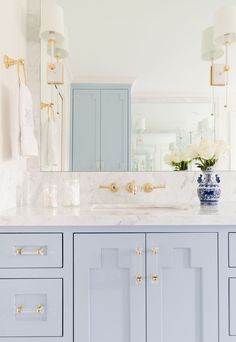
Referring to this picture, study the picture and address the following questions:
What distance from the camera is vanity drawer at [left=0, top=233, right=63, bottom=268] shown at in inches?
44.2

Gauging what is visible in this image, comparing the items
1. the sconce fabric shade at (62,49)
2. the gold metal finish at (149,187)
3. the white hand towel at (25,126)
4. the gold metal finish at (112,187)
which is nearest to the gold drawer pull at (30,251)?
the white hand towel at (25,126)

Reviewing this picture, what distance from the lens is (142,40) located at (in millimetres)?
1746

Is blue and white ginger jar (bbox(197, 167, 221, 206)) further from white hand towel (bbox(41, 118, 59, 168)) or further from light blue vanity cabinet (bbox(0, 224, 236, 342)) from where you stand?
white hand towel (bbox(41, 118, 59, 168))

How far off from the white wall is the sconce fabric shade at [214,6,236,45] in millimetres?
1164

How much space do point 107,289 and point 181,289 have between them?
0.30 m

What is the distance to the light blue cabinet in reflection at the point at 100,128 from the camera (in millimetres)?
1719

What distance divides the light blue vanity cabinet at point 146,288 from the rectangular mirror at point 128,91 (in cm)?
66

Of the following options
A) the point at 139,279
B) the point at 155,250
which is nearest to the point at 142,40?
the point at 155,250

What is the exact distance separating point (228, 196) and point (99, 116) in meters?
0.94

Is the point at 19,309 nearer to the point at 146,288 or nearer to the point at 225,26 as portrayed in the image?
the point at 146,288

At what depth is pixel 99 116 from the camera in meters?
1.72

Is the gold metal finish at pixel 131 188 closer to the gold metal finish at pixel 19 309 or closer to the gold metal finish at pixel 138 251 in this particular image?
the gold metal finish at pixel 138 251

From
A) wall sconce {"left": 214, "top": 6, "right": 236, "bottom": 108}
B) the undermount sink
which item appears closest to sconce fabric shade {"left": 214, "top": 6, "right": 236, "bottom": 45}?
wall sconce {"left": 214, "top": 6, "right": 236, "bottom": 108}

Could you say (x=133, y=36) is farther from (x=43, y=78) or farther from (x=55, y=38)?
(x=43, y=78)
